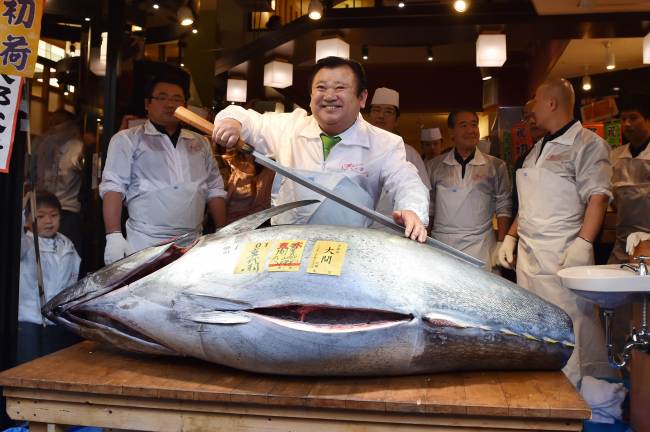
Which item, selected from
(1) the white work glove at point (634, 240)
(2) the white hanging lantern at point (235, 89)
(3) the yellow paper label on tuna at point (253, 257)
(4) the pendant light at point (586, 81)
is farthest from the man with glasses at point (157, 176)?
(4) the pendant light at point (586, 81)

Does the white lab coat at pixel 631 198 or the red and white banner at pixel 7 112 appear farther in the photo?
the white lab coat at pixel 631 198

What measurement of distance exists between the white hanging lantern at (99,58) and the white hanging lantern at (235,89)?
509cm

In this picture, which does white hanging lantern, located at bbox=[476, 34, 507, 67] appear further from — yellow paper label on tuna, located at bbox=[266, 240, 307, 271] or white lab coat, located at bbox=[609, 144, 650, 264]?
yellow paper label on tuna, located at bbox=[266, 240, 307, 271]

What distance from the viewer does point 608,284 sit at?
2.40 m

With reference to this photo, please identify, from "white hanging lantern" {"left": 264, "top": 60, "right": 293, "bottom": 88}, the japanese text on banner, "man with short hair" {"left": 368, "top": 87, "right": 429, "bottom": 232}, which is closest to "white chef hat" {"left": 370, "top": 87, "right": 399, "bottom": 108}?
"man with short hair" {"left": 368, "top": 87, "right": 429, "bottom": 232}

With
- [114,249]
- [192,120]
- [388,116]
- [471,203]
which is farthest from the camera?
[388,116]

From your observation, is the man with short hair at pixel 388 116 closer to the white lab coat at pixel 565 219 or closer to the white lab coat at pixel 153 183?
the white lab coat at pixel 565 219

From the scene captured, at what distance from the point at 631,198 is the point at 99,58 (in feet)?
12.5

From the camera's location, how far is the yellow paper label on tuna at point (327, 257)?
177cm

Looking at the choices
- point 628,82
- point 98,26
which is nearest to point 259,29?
point 628,82

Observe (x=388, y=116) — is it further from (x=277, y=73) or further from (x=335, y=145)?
(x=277, y=73)

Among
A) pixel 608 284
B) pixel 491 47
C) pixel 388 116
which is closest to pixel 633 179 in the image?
pixel 388 116

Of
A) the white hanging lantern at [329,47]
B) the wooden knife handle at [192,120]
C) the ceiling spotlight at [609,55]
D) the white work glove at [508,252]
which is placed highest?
the ceiling spotlight at [609,55]

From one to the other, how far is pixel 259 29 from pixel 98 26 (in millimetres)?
6452
